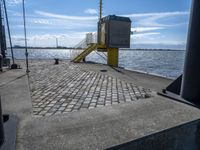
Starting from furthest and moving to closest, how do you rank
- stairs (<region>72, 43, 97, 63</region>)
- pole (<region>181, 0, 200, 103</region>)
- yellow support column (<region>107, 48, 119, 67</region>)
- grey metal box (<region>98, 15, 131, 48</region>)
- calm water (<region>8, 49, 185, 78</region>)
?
1. calm water (<region>8, 49, 185, 78</region>)
2. stairs (<region>72, 43, 97, 63</region>)
3. yellow support column (<region>107, 48, 119, 67</region>)
4. grey metal box (<region>98, 15, 131, 48</region>)
5. pole (<region>181, 0, 200, 103</region>)

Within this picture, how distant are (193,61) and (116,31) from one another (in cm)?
1142

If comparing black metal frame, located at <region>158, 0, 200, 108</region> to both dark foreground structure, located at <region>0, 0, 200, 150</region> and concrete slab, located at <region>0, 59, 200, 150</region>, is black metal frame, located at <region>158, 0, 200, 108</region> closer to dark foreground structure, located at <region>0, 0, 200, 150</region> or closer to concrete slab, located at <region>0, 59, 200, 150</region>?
dark foreground structure, located at <region>0, 0, 200, 150</region>

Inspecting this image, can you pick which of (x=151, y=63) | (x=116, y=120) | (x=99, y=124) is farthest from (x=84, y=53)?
(x=151, y=63)

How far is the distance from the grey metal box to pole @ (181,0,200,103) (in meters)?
11.1

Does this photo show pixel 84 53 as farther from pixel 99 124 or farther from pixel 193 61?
pixel 99 124

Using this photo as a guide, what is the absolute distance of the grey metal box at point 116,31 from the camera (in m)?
14.1

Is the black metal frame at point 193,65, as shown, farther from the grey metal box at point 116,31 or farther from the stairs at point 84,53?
the stairs at point 84,53

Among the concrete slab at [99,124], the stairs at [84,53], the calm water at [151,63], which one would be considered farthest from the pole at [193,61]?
the stairs at [84,53]

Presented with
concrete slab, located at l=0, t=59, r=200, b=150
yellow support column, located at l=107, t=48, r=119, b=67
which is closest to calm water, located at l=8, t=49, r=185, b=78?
yellow support column, located at l=107, t=48, r=119, b=67

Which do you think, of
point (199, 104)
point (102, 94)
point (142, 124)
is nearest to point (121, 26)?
point (102, 94)

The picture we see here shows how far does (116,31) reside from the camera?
46.9 ft

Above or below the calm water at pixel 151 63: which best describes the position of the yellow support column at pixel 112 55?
above

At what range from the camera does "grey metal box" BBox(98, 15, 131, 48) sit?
46.1 ft

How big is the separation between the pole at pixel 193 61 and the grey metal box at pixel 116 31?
36.4ft
